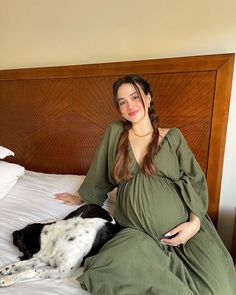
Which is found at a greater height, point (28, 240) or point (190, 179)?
point (190, 179)

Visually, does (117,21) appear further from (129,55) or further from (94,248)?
(94,248)

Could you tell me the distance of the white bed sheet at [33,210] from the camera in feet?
3.02

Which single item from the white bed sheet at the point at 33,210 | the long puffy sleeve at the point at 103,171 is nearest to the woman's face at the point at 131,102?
the long puffy sleeve at the point at 103,171

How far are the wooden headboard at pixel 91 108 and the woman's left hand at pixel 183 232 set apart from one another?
1.49 ft

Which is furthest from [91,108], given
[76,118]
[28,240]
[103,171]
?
[28,240]

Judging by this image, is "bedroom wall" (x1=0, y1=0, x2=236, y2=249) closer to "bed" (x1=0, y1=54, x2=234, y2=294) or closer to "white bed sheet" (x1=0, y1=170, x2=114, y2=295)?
"bed" (x1=0, y1=54, x2=234, y2=294)

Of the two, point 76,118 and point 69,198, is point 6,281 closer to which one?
point 69,198

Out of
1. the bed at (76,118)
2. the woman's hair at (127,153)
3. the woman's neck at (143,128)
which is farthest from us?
the bed at (76,118)

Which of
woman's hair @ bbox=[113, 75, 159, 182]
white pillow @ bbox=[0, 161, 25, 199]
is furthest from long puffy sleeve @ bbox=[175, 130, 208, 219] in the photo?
white pillow @ bbox=[0, 161, 25, 199]

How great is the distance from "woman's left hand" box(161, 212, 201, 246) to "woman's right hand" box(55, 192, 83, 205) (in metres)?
0.58

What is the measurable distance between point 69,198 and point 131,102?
69 centimetres

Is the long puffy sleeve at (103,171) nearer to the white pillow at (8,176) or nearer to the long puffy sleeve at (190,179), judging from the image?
the long puffy sleeve at (190,179)

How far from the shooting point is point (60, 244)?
3.53 ft

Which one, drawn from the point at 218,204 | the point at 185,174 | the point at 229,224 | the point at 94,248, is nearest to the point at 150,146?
the point at 185,174
